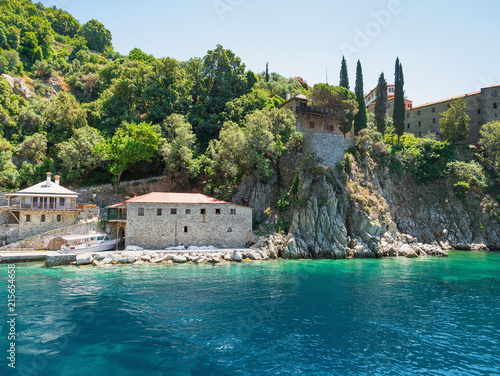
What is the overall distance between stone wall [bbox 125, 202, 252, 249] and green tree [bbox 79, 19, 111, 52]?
91.6 metres

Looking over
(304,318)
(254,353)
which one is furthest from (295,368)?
(304,318)

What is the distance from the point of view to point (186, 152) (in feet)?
131

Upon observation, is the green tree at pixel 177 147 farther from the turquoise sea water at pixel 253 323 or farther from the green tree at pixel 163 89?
the turquoise sea water at pixel 253 323

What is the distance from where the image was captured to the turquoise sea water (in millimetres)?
11227

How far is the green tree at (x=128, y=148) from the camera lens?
39.2 metres

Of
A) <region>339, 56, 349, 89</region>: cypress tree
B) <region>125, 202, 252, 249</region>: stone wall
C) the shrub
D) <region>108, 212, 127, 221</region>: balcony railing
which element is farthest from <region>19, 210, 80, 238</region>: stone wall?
the shrub

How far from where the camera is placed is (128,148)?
128 ft

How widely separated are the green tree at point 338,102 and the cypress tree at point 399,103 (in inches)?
367

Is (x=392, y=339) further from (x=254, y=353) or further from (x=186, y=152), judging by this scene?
(x=186, y=152)

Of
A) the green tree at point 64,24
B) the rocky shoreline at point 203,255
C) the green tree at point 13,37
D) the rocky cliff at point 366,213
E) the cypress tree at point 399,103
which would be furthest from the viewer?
the green tree at point 64,24

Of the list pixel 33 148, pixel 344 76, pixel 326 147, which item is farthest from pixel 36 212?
pixel 344 76

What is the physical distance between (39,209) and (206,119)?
2523 centimetres

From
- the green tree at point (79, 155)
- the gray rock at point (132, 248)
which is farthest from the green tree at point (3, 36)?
the gray rock at point (132, 248)

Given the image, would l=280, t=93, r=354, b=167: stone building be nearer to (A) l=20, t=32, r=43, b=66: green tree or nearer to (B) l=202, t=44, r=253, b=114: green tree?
(B) l=202, t=44, r=253, b=114: green tree
